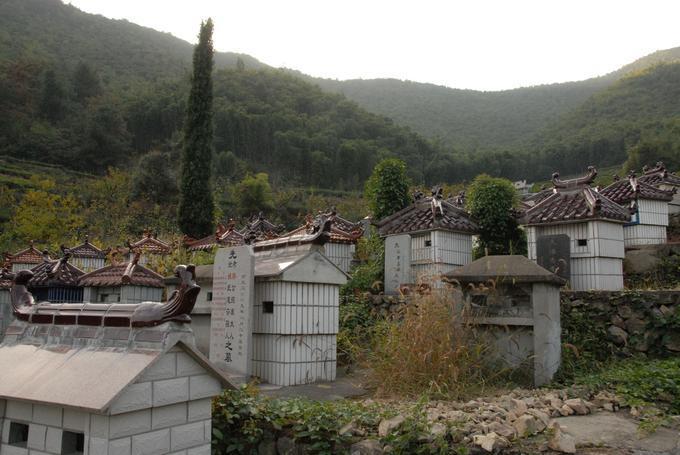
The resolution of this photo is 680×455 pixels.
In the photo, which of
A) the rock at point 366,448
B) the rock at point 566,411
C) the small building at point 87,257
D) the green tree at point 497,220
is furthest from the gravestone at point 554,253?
the small building at point 87,257

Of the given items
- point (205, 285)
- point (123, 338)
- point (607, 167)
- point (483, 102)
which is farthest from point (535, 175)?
point (123, 338)

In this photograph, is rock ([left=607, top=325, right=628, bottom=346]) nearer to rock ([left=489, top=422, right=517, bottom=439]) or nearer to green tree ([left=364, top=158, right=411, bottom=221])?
rock ([left=489, top=422, right=517, bottom=439])

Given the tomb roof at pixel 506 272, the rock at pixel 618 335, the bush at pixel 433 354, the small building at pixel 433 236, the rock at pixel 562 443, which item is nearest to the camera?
the rock at pixel 562 443

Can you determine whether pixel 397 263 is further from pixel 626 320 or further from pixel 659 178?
Result: pixel 659 178

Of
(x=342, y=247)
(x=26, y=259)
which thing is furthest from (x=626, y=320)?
(x=26, y=259)

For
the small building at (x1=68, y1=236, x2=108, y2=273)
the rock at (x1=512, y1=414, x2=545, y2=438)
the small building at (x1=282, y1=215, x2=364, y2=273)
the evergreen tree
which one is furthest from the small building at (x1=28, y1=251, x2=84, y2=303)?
the evergreen tree

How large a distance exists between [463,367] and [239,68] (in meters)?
71.2

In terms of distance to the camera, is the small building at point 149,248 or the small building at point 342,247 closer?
the small building at point 149,248

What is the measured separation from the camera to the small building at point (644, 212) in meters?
16.1

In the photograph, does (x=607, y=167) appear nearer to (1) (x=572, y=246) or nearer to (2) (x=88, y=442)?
(1) (x=572, y=246)

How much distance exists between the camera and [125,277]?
35.1 ft

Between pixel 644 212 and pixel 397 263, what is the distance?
9072 mm

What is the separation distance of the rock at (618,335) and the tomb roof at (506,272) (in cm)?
174

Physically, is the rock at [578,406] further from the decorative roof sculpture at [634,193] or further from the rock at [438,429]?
the decorative roof sculpture at [634,193]
